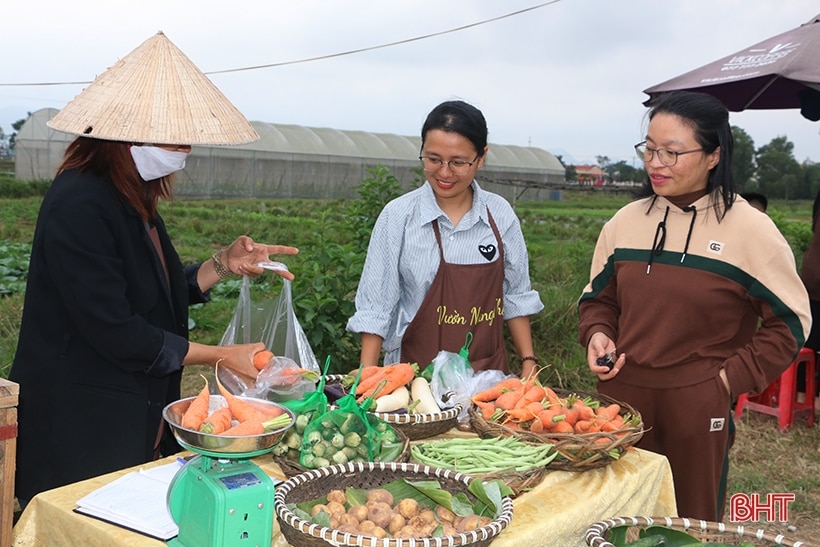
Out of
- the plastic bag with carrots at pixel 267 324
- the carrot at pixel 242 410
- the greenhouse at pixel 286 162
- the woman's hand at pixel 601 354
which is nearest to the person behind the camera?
the carrot at pixel 242 410

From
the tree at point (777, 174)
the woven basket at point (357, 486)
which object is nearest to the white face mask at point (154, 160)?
the woven basket at point (357, 486)

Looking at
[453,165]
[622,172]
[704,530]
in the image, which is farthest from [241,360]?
[622,172]

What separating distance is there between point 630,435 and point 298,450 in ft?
3.36

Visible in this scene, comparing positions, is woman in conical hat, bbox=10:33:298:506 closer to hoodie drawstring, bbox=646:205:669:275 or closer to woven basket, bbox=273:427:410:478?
woven basket, bbox=273:427:410:478

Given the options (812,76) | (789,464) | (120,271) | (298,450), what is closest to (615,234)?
(298,450)

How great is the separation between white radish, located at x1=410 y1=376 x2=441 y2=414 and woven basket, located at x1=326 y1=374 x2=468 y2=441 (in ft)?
0.14

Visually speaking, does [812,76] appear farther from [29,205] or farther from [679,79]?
[29,205]

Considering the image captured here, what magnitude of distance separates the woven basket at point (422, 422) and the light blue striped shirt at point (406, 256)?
23.5 inches

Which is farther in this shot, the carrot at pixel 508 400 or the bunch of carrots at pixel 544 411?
the carrot at pixel 508 400

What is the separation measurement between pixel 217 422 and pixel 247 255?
1359 mm

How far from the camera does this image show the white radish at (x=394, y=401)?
8.58 feet

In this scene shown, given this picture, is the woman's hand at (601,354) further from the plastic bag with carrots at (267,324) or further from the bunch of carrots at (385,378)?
the plastic bag with carrots at (267,324)

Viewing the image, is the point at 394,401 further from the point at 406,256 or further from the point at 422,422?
the point at 406,256

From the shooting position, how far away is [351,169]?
30938mm
